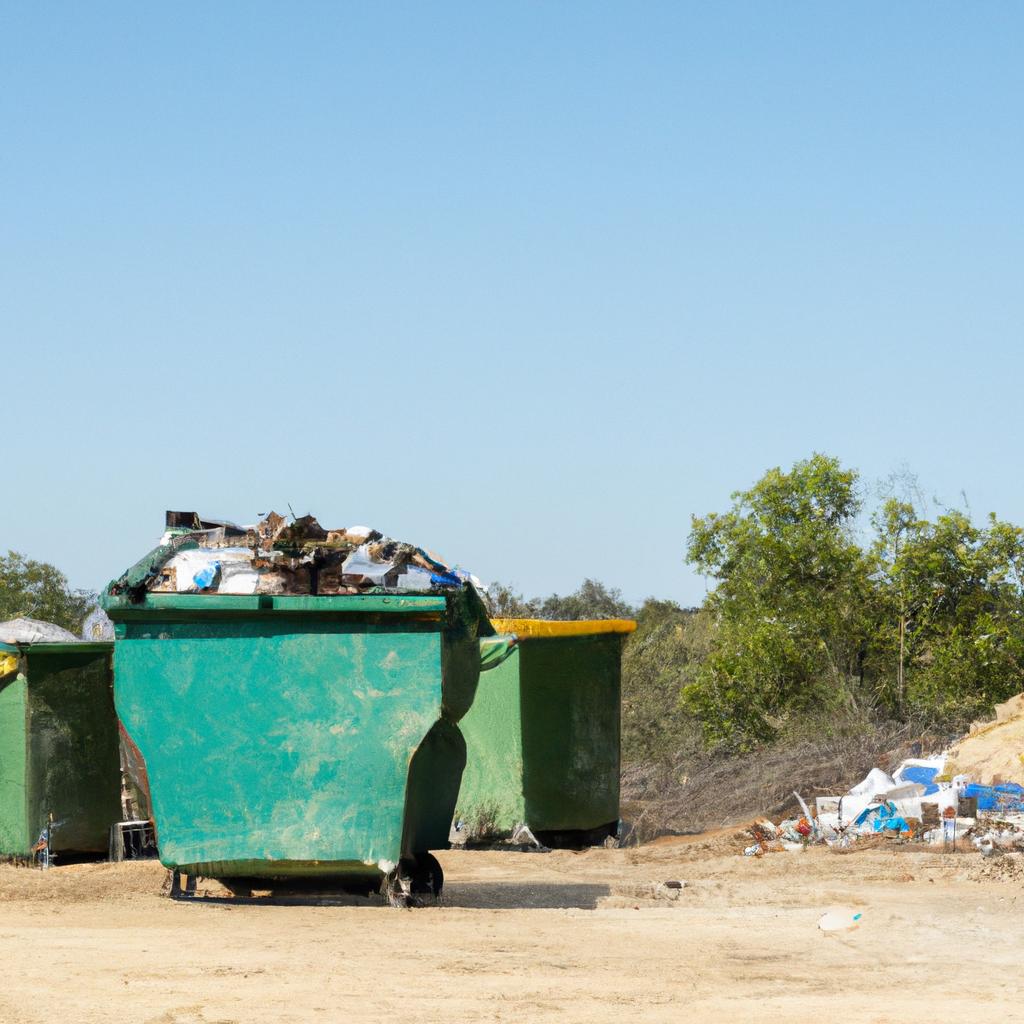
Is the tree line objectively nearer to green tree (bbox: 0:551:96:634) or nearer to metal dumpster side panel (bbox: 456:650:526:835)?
metal dumpster side panel (bbox: 456:650:526:835)

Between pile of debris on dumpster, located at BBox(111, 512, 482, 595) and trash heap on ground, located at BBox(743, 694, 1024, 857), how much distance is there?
141 inches

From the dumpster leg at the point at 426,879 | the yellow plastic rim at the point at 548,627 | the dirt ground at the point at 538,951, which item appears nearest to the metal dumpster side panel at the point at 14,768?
the dirt ground at the point at 538,951

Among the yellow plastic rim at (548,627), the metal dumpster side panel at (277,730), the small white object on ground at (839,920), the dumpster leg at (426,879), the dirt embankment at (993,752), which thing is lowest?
the small white object on ground at (839,920)

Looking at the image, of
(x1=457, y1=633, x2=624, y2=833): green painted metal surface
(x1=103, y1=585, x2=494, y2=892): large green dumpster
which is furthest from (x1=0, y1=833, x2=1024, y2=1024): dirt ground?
(x1=457, y1=633, x2=624, y2=833): green painted metal surface

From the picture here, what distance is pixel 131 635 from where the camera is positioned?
6863mm

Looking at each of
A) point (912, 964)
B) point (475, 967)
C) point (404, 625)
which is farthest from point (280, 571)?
point (912, 964)

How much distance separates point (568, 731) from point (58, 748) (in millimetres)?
3348

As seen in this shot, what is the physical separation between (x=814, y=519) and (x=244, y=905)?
30.8ft

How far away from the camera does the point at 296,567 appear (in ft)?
22.6

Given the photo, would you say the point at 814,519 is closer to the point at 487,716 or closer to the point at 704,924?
the point at 487,716

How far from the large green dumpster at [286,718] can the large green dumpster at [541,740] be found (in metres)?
3.26

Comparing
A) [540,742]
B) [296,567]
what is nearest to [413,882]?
[296,567]

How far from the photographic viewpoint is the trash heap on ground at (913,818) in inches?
367

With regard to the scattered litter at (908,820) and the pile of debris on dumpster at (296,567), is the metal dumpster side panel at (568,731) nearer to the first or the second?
the scattered litter at (908,820)
